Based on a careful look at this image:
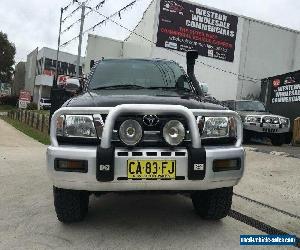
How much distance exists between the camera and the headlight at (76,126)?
135 inches

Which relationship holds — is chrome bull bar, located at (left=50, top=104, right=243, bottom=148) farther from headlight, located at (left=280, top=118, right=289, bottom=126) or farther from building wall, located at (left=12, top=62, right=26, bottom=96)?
building wall, located at (left=12, top=62, right=26, bottom=96)

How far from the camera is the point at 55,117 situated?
3545mm

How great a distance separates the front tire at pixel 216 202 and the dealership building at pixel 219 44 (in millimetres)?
23529

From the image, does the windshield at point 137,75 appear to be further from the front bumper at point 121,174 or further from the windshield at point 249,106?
the windshield at point 249,106

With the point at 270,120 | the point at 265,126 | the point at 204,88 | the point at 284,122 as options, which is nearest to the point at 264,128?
the point at 265,126

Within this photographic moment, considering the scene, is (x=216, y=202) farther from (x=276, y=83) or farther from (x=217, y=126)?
(x=276, y=83)

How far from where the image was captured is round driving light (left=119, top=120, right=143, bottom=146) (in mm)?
3314

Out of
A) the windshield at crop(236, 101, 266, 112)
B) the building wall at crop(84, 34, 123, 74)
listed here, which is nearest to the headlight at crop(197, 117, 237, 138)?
the windshield at crop(236, 101, 266, 112)

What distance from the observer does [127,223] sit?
3.94m

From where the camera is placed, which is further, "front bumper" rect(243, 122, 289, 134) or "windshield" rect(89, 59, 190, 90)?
"front bumper" rect(243, 122, 289, 134)

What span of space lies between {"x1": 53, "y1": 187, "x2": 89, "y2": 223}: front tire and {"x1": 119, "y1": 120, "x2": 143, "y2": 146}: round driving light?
30.0 inches

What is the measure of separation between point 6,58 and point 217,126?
205ft

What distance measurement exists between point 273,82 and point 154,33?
10865mm

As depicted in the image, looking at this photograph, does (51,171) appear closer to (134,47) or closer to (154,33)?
(154,33)
